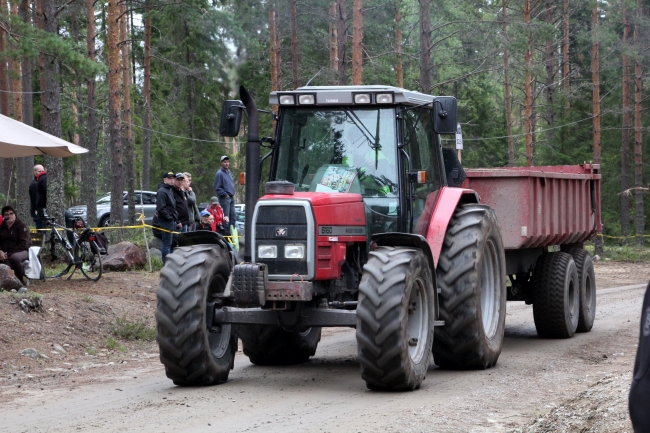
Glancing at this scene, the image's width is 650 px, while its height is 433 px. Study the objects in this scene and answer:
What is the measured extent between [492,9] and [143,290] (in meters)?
25.5

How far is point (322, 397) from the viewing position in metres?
7.63

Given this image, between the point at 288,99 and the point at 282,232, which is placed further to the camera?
the point at 288,99

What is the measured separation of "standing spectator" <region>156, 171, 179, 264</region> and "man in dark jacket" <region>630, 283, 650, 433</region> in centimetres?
1433

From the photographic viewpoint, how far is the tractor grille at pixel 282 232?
26.1 ft

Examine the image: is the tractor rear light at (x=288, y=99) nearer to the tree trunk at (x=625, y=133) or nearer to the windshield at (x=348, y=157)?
the windshield at (x=348, y=157)

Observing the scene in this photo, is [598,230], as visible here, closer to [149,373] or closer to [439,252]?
[439,252]

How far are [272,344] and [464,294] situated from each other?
2044mm

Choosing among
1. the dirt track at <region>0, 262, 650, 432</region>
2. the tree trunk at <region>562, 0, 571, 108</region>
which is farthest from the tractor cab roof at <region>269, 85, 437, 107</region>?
the tree trunk at <region>562, 0, 571, 108</region>

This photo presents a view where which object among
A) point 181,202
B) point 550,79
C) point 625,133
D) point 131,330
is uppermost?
point 550,79

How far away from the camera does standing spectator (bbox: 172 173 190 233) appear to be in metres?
17.0

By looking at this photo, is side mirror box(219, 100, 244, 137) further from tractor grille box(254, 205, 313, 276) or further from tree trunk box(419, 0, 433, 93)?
tree trunk box(419, 0, 433, 93)

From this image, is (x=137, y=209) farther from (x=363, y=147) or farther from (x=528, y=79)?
(x=363, y=147)

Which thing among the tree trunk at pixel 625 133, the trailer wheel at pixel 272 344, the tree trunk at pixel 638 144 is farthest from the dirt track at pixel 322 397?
the tree trunk at pixel 625 133

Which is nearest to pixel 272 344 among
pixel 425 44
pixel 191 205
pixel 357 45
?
pixel 191 205
